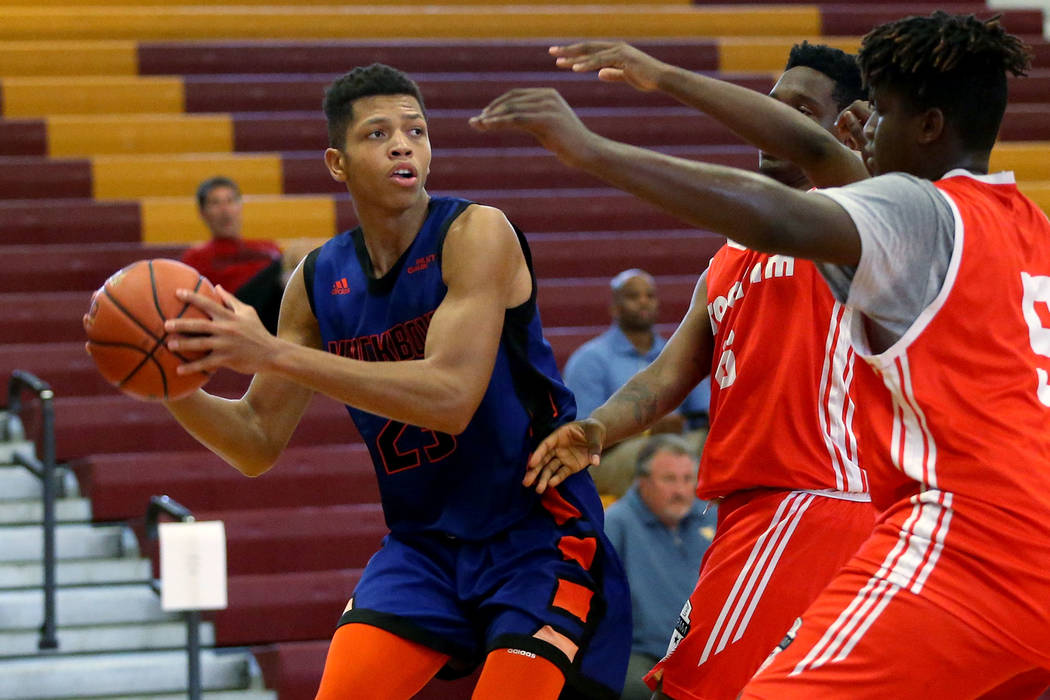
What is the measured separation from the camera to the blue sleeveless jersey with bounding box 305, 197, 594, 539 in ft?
11.8

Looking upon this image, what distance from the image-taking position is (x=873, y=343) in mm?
2684

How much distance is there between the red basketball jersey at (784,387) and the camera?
342 cm

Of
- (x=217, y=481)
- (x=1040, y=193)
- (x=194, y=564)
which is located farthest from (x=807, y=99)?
(x=1040, y=193)

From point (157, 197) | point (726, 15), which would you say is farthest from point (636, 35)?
point (157, 197)

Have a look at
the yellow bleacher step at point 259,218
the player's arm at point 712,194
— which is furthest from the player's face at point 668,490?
the yellow bleacher step at point 259,218

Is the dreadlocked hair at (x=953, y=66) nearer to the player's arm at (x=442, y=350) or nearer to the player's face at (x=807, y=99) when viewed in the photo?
the player's face at (x=807, y=99)

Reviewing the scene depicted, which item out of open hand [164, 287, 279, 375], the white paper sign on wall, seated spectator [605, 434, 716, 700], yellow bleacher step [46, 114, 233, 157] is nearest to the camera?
open hand [164, 287, 279, 375]

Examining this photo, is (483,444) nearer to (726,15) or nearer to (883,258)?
(883,258)

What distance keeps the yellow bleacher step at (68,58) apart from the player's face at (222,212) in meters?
2.87

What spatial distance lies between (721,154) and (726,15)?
2.16m

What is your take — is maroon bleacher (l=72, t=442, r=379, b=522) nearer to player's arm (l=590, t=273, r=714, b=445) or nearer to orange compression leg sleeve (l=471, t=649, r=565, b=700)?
player's arm (l=590, t=273, r=714, b=445)

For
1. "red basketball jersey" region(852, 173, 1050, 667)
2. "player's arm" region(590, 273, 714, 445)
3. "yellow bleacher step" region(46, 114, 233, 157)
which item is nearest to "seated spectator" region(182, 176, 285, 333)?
"yellow bleacher step" region(46, 114, 233, 157)

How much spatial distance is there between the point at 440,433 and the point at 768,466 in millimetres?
768

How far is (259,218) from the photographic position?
8891mm
